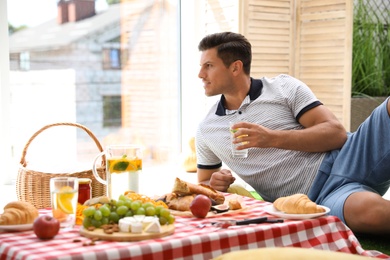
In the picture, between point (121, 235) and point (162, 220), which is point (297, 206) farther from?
point (121, 235)

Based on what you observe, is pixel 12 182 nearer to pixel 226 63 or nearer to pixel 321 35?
pixel 226 63

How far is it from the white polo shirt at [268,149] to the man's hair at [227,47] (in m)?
0.15

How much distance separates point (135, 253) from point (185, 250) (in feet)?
Answer: 0.53

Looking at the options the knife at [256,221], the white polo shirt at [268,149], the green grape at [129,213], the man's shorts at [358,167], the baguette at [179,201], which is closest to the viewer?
the green grape at [129,213]

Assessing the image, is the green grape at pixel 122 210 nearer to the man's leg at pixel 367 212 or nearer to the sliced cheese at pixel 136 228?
the sliced cheese at pixel 136 228

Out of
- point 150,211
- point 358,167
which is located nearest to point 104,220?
point 150,211

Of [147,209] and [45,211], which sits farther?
[45,211]

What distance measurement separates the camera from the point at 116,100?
17.3 ft

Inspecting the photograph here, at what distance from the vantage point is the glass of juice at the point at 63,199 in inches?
78.1

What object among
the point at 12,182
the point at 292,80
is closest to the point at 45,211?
the point at 292,80

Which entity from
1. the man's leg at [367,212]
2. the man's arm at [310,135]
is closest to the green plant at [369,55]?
the man's arm at [310,135]

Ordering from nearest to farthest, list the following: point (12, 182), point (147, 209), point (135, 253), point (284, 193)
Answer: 1. point (135, 253)
2. point (147, 209)
3. point (284, 193)
4. point (12, 182)

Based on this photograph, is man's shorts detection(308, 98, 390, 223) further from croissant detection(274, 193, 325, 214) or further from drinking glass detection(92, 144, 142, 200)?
drinking glass detection(92, 144, 142, 200)

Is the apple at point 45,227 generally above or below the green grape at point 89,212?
below
